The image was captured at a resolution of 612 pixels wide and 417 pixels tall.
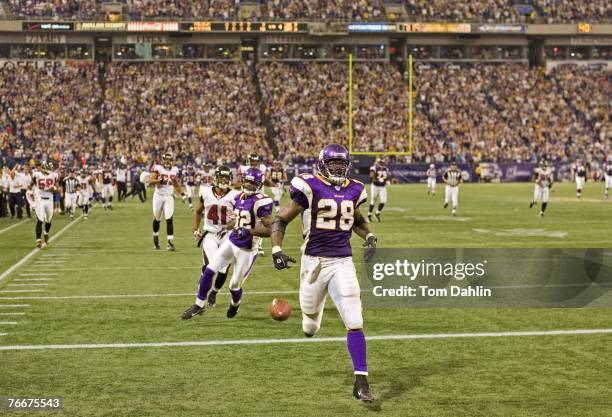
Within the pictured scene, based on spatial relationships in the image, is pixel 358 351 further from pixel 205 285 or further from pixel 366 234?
pixel 205 285

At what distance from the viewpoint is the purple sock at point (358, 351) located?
241 inches

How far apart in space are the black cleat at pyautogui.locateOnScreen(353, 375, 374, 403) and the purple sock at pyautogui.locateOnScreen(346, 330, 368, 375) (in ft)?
0.17

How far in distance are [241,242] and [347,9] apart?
48.7m

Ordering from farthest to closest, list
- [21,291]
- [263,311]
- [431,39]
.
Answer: [431,39] → [21,291] → [263,311]

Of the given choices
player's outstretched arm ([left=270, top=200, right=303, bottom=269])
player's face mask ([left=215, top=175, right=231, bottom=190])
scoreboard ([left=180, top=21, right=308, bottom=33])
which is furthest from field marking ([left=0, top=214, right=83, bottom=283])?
scoreboard ([left=180, top=21, right=308, bottom=33])

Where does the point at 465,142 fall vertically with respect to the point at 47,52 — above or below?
below

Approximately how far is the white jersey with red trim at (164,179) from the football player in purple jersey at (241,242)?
22.2ft

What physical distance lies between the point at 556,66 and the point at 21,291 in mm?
53952

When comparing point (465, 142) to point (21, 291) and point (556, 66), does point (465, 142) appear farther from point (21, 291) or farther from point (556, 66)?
point (21, 291)

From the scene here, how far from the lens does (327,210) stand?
648 cm

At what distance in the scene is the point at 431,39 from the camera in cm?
5788

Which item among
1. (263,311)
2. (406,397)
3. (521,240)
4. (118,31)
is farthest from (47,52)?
(406,397)

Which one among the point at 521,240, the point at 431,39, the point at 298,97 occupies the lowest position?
the point at 521,240

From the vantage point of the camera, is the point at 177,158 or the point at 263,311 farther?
the point at 177,158
